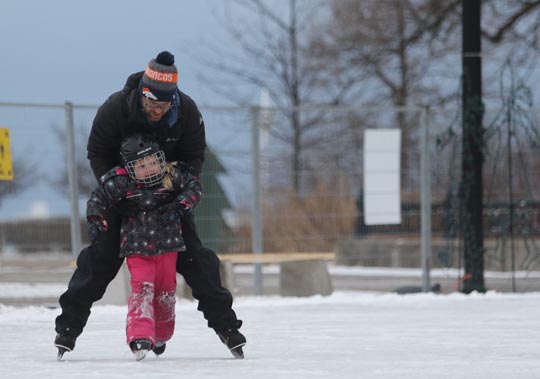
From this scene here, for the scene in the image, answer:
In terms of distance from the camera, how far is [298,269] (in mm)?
12070

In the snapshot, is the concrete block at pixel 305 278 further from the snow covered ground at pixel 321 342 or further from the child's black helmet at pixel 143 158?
the child's black helmet at pixel 143 158

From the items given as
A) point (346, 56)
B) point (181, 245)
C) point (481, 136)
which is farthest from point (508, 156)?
point (346, 56)

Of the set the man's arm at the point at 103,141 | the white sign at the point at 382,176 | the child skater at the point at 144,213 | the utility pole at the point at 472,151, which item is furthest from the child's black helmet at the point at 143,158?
the utility pole at the point at 472,151

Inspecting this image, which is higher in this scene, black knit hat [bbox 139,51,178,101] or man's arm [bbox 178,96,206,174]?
black knit hat [bbox 139,51,178,101]

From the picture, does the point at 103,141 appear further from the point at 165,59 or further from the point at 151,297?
the point at 151,297

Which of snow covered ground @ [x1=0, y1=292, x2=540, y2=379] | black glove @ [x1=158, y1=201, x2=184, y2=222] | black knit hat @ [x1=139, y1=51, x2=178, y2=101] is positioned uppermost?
black knit hat @ [x1=139, y1=51, x2=178, y2=101]

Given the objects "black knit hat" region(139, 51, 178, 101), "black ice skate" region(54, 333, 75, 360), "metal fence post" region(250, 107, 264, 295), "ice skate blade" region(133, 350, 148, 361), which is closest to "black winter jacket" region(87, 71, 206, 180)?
"black knit hat" region(139, 51, 178, 101)

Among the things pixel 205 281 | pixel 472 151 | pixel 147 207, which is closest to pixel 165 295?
pixel 205 281

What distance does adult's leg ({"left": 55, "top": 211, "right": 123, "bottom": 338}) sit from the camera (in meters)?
6.25

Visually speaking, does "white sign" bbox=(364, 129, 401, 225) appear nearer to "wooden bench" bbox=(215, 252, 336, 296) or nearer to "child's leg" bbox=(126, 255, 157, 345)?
"wooden bench" bbox=(215, 252, 336, 296)

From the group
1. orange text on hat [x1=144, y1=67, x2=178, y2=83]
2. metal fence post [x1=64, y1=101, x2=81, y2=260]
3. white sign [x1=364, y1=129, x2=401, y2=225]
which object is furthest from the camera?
white sign [x1=364, y1=129, x2=401, y2=225]

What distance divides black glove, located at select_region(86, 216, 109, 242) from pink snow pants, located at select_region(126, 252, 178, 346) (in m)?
0.22

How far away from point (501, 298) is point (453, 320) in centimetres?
243

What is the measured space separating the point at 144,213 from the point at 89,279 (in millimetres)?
489
